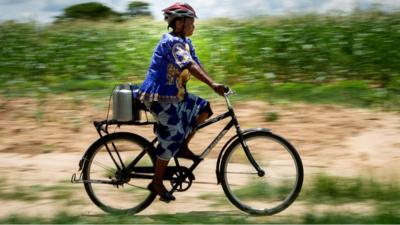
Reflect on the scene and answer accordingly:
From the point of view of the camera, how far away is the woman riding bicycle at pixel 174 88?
6.10 meters

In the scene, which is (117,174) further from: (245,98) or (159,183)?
(245,98)

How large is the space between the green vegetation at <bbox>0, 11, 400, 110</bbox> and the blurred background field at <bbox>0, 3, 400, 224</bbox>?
1.0 inches

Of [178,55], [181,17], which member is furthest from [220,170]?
[181,17]

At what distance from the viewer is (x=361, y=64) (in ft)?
47.6

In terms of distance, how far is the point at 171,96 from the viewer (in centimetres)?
615

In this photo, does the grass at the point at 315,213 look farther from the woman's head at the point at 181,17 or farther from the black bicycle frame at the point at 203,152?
the woman's head at the point at 181,17

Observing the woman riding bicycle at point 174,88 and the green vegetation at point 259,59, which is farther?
the green vegetation at point 259,59

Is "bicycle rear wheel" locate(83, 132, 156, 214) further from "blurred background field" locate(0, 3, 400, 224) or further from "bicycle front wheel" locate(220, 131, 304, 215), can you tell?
"bicycle front wheel" locate(220, 131, 304, 215)

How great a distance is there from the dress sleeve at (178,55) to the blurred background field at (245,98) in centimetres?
130

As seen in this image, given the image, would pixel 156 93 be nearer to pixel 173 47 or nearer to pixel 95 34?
pixel 173 47

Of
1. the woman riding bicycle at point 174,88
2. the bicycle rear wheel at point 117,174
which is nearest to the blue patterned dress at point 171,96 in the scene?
the woman riding bicycle at point 174,88

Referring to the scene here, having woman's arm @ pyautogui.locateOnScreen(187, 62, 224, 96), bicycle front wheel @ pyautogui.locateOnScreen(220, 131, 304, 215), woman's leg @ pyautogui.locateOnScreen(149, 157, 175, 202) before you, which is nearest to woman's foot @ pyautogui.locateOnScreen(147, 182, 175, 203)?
woman's leg @ pyautogui.locateOnScreen(149, 157, 175, 202)

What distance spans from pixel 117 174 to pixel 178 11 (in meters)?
1.54

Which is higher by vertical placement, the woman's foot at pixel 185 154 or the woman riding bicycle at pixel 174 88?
the woman riding bicycle at pixel 174 88
